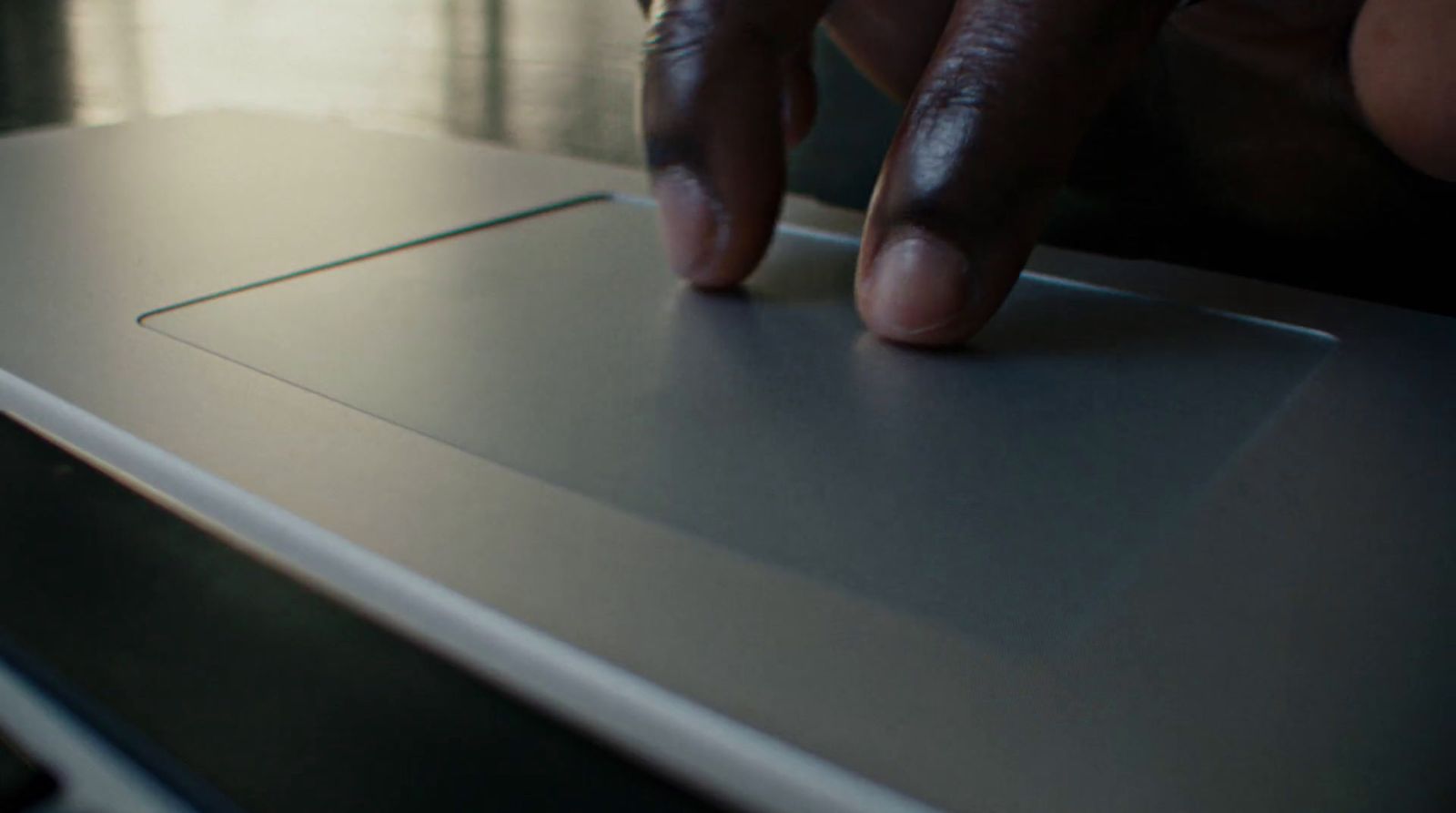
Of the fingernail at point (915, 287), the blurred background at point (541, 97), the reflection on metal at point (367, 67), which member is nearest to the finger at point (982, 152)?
the fingernail at point (915, 287)

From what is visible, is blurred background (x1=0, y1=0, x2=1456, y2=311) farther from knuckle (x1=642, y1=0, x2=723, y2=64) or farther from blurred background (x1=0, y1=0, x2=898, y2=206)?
knuckle (x1=642, y1=0, x2=723, y2=64)

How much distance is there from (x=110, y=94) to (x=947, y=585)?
1009mm

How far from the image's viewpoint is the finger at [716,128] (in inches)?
12.3

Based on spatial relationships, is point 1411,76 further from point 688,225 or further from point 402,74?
point 402,74

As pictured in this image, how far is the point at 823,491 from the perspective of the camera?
197 millimetres

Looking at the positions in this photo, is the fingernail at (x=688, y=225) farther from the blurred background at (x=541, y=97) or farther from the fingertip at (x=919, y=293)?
the blurred background at (x=541, y=97)

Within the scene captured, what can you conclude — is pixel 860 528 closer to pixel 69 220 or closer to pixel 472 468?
pixel 472 468

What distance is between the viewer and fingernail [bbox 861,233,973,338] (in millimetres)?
264

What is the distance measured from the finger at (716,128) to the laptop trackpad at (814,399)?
14 mm

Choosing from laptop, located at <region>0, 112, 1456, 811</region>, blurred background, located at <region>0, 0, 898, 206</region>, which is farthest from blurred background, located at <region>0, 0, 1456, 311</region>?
laptop, located at <region>0, 112, 1456, 811</region>

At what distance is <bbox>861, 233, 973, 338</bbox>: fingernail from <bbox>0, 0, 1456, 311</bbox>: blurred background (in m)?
0.21

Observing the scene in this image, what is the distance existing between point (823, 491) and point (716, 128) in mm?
154

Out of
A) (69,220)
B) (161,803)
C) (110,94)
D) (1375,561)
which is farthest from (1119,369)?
(110,94)

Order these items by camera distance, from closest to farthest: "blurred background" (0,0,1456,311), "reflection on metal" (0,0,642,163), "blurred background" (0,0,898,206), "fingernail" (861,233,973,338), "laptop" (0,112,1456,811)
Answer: "laptop" (0,112,1456,811) → "fingernail" (861,233,973,338) → "blurred background" (0,0,1456,311) → "blurred background" (0,0,898,206) → "reflection on metal" (0,0,642,163)
